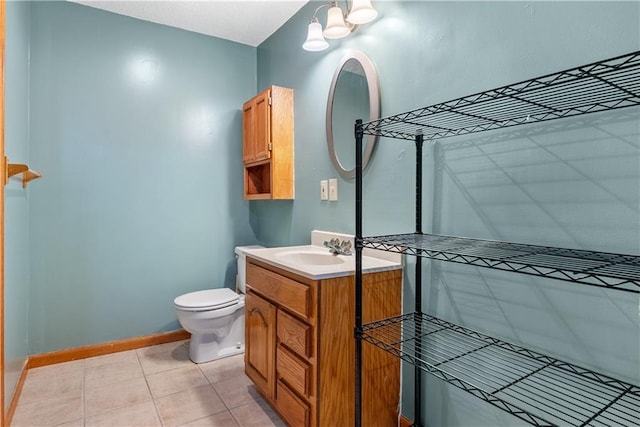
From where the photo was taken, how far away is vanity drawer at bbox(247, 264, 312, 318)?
4.84 feet

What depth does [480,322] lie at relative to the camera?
4.49 ft

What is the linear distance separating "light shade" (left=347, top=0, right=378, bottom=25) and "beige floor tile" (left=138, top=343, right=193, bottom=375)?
2362 millimetres

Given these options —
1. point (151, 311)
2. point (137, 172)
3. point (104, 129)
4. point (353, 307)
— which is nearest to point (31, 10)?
point (104, 129)

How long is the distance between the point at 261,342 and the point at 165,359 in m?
1.04

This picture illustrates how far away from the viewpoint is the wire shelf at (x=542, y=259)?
806 mm

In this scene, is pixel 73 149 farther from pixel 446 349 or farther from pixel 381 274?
pixel 446 349

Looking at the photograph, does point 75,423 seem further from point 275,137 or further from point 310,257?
point 275,137

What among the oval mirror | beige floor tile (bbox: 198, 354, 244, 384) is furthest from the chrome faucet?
beige floor tile (bbox: 198, 354, 244, 384)

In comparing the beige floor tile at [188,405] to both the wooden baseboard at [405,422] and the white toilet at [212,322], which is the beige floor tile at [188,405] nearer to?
the white toilet at [212,322]

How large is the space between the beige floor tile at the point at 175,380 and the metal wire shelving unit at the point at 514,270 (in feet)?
4.10

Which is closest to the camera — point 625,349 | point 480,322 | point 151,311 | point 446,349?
point 625,349

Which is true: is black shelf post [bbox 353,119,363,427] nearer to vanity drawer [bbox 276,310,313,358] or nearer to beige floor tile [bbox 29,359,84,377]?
vanity drawer [bbox 276,310,313,358]

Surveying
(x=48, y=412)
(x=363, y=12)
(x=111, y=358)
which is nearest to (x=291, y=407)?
(x=48, y=412)

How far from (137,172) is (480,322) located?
8.19 ft
